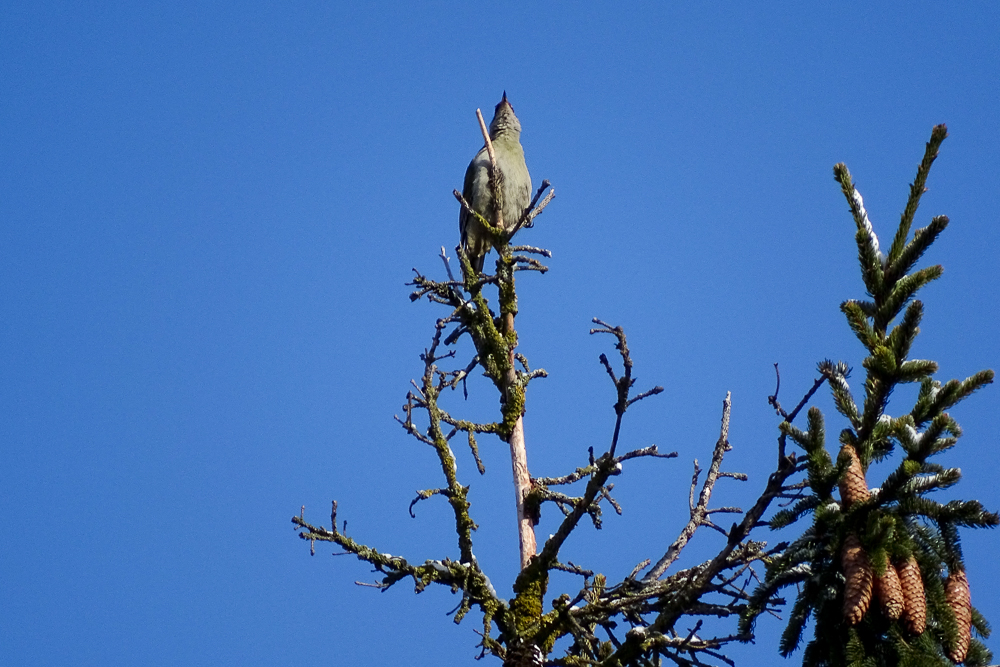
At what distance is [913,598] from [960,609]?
172 millimetres

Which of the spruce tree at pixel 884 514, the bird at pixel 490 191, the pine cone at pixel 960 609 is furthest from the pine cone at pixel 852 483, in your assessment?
the bird at pixel 490 191

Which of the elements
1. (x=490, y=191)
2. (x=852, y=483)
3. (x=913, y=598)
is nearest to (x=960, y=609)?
(x=913, y=598)

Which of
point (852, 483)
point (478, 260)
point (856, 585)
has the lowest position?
point (856, 585)

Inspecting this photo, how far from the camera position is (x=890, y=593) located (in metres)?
2.78

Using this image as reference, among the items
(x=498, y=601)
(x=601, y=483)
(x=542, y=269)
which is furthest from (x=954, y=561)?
(x=542, y=269)

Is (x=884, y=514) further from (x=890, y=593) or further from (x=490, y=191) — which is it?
(x=490, y=191)

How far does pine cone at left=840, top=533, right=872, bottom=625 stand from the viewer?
2.79 m

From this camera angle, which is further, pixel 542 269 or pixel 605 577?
pixel 542 269

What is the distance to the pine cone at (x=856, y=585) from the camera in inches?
110

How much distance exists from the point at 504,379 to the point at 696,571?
1.98 meters

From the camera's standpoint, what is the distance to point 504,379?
20.6 feet

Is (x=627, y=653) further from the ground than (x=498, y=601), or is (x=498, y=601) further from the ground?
(x=498, y=601)

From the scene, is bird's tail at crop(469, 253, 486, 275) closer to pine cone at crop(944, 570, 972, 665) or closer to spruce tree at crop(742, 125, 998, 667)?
spruce tree at crop(742, 125, 998, 667)

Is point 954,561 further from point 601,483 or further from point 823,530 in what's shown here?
point 601,483
